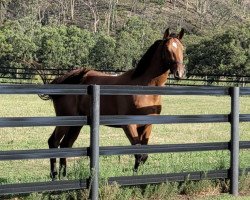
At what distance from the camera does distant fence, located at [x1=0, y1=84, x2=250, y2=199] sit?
577cm

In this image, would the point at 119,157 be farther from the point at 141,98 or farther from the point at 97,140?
the point at 97,140

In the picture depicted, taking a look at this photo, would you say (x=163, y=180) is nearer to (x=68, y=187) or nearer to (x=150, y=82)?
(x=68, y=187)

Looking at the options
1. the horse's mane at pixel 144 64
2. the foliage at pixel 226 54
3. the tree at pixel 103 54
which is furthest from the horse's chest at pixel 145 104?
the tree at pixel 103 54

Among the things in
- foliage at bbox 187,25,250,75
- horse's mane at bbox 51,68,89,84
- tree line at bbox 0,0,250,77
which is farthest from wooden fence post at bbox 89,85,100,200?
foliage at bbox 187,25,250,75

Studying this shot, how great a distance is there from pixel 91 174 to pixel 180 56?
138 inches

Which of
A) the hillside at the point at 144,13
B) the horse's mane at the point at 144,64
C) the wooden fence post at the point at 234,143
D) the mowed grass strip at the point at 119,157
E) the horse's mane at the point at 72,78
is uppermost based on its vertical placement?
the hillside at the point at 144,13

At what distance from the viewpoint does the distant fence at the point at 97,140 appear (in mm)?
5766

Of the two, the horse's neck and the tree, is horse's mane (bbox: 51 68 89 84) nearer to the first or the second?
the horse's neck

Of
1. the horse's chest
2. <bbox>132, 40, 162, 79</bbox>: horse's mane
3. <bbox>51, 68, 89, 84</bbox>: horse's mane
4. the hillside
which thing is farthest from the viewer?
the hillside

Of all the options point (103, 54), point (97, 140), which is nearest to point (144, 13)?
point (103, 54)

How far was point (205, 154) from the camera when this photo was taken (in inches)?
431

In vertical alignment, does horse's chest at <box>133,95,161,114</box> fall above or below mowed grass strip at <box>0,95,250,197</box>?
above

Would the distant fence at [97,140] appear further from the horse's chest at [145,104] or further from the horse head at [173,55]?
the horse head at [173,55]

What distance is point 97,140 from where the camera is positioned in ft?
20.3
